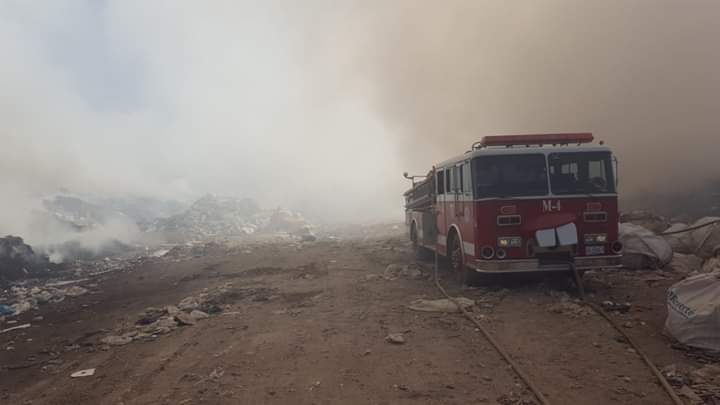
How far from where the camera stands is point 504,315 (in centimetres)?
607

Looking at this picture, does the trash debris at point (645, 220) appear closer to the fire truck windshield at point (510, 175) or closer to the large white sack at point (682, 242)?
the large white sack at point (682, 242)

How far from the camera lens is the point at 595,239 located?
690cm

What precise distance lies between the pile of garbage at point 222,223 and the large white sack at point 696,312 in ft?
64.0

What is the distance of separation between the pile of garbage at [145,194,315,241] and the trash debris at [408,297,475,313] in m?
17.0

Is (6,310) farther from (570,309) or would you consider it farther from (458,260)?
(570,309)

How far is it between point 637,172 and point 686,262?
32.2 feet

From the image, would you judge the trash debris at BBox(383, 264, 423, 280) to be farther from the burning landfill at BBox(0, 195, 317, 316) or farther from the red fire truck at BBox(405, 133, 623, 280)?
the burning landfill at BBox(0, 195, 317, 316)

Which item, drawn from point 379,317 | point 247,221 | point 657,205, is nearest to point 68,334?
point 379,317

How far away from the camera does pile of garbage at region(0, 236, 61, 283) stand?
12619 mm

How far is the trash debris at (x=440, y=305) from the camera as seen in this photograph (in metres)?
6.42

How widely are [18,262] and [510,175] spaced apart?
12702mm

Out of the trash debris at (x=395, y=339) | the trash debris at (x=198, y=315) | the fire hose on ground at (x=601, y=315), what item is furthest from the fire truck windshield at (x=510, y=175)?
the trash debris at (x=198, y=315)

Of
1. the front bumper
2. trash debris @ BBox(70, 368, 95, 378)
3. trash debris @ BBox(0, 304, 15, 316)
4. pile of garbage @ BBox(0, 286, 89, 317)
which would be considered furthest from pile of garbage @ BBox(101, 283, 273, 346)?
the front bumper

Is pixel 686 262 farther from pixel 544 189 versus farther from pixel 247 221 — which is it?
pixel 247 221
